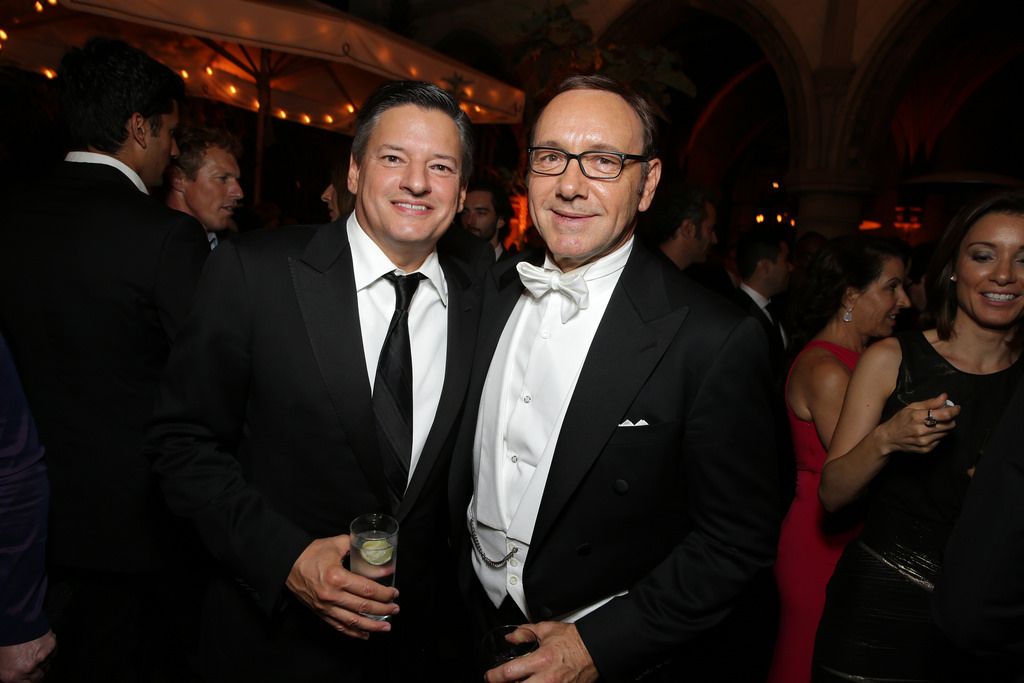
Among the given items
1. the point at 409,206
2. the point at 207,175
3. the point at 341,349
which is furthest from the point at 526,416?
the point at 207,175

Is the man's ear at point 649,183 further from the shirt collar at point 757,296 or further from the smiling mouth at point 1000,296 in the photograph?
the shirt collar at point 757,296

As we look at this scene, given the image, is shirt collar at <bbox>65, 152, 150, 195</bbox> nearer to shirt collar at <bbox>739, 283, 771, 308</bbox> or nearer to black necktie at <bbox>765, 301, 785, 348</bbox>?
shirt collar at <bbox>739, 283, 771, 308</bbox>

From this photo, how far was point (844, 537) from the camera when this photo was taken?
8.99 feet

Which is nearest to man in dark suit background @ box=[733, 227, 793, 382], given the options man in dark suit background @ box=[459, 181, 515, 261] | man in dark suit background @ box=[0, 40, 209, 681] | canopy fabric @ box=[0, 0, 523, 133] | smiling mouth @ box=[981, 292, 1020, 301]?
man in dark suit background @ box=[459, 181, 515, 261]

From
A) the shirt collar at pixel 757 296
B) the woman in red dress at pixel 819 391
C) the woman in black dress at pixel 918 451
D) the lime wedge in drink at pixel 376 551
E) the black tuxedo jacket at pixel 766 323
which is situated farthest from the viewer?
the shirt collar at pixel 757 296

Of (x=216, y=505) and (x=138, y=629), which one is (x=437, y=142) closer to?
(x=216, y=505)

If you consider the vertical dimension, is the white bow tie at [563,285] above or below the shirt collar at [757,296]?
above

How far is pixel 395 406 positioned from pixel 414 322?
10.4 inches

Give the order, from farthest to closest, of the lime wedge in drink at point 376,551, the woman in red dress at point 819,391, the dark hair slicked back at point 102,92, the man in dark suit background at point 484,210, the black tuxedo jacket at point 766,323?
the man in dark suit background at point 484,210, the black tuxedo jacket at point 766,323, the woman in red dress at point 819,391, the dark hair slicked back at point 102,92, the lime wedge in drink at point 376,551

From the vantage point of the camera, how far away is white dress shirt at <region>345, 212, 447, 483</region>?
1.83 m

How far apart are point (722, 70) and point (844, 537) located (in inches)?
512

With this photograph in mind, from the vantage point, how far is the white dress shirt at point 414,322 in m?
1.83

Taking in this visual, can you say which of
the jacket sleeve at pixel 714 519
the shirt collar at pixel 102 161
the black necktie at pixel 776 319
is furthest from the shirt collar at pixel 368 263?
the black necktie at pixel 776 319

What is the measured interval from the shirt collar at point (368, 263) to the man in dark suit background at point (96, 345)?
27.9 inches
